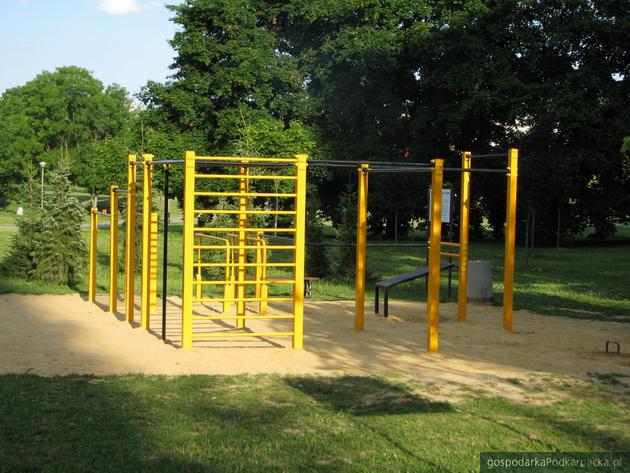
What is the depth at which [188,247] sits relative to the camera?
30.2ft

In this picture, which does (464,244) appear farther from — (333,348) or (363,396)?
(363,396)

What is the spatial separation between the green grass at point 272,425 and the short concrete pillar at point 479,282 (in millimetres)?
6762

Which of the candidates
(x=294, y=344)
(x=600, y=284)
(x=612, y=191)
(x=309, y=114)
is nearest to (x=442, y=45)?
(x=309, y=114)

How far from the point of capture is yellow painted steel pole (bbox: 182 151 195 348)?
351 inches

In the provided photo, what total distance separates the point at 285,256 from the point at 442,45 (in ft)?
36.5

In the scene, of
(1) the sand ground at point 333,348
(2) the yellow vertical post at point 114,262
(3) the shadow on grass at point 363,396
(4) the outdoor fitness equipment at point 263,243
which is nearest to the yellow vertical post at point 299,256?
(4) the outdoor fitness equipment at point 263,243

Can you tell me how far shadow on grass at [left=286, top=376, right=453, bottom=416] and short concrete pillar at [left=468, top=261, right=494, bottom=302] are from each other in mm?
6817

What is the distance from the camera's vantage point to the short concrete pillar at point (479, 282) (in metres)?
14.1

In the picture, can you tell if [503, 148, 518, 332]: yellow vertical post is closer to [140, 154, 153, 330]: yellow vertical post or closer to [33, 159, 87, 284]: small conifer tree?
[140, 154, 153, 330]: yellow vertical post

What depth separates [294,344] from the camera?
939 cm

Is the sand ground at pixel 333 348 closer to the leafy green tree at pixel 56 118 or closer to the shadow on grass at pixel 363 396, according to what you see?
the shadow on grass at pixel 363 396

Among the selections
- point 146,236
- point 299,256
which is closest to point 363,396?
point 299,256

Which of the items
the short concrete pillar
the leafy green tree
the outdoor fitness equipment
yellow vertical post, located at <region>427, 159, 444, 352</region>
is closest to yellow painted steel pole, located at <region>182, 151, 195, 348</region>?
the outdoor fitness equipment

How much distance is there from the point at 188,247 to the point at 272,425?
3.70m
